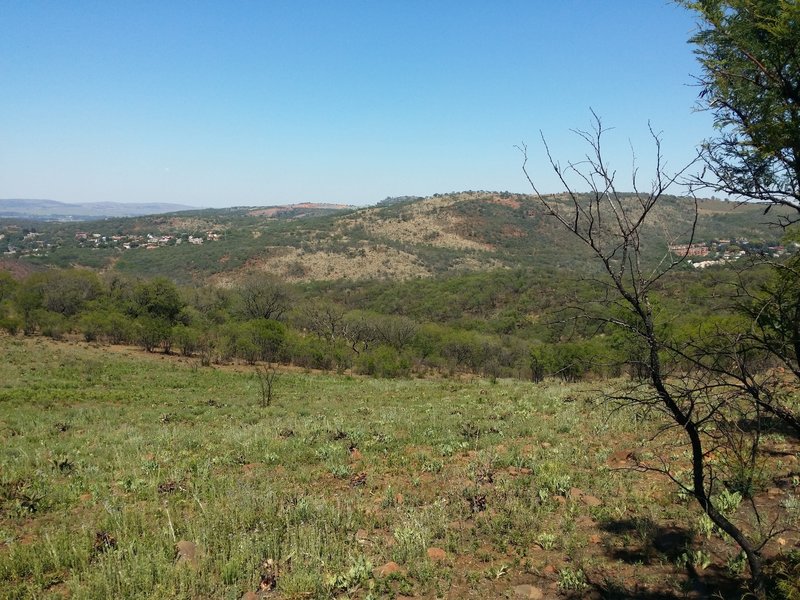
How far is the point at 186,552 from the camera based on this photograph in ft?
16.9

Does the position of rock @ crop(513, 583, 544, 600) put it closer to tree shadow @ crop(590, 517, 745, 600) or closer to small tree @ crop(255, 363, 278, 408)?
tree shadow @ crop(590, 517, 745, 600)

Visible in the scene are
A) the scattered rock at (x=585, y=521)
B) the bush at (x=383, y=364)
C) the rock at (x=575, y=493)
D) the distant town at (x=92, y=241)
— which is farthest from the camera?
the distant town at (x=92, y=241)

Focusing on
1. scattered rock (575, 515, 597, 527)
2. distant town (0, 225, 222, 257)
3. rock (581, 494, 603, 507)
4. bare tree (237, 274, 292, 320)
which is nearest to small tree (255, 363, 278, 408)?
rock (581, 494, 603, 507)

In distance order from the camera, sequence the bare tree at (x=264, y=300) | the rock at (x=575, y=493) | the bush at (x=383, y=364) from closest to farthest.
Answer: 1. the rock at (x=575, y=493)
2. the bush at (x=383, y=364)
3. the bare tree at (x=264, y=300)

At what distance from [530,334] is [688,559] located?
51.7 metres

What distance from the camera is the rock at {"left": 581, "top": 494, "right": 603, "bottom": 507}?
6.25 meters

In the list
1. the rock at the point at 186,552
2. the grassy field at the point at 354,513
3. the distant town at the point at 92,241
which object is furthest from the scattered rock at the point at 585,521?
the distant town at the point at 92,241

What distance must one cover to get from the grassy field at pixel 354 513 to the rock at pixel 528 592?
19mm

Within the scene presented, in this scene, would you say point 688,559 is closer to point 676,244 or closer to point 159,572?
point 676,244

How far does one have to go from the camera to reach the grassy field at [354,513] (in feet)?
15.1

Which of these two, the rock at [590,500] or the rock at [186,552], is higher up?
the rock at [590,500]

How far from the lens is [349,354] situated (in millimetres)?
42438

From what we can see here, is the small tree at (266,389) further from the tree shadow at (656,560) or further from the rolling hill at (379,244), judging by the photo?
the rolling hill at (379,244)

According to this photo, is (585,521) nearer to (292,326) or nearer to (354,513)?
(354,513)
